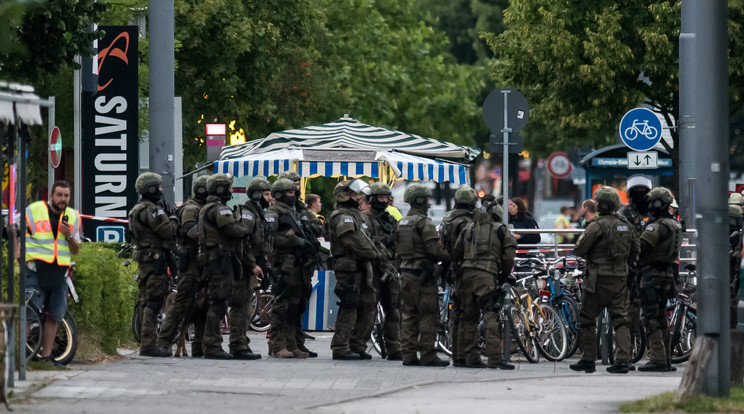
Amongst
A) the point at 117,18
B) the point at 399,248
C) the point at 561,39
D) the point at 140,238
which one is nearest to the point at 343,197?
the point at 399,248

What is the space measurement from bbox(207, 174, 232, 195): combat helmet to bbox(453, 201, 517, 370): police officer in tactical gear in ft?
7.51

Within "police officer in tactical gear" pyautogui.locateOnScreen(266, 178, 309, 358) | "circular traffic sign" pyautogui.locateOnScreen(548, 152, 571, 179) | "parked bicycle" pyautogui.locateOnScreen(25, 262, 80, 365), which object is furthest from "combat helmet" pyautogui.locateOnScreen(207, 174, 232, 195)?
"circular traffic sign" pyautogui.locateOnScreen(548, 152, 571, 179)

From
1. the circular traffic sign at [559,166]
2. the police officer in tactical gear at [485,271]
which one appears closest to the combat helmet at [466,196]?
the police officer in tactical gear at [485,271]

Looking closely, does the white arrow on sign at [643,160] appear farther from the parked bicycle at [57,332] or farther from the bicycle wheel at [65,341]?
the bicycle wheel at [65,341]

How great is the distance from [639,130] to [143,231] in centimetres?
836

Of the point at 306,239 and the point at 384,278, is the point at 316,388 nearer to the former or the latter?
the point at 306,239

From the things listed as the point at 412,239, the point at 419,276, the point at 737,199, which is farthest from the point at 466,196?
the point at 737,199

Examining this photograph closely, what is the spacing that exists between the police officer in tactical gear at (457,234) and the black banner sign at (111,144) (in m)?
6.12

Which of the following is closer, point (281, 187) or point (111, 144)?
point (281, 187)

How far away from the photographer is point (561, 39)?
97.1 ft

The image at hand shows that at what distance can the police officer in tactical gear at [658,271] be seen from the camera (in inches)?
589

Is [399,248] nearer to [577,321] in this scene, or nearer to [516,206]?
Result: [577,321]

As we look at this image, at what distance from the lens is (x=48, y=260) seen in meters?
13.3

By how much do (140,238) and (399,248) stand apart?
99.3 inches
